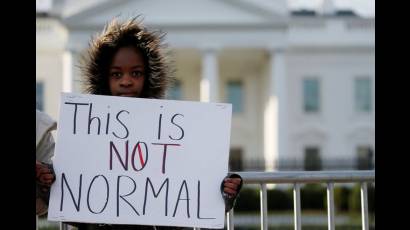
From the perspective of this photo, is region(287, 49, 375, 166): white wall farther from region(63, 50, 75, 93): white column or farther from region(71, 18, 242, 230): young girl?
region(71, 18, 242, 230): young girl

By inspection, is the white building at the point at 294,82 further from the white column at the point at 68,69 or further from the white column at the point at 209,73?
the white column at the point at 209,73

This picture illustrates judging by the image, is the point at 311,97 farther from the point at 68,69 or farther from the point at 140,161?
the point at 140,161

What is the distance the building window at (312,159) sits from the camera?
30550 millimetres

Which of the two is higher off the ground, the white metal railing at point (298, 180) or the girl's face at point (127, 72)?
the girl's face at point (127, 72)

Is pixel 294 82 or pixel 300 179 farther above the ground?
pixel 294 82

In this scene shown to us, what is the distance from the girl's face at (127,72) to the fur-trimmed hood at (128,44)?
0.9 inches

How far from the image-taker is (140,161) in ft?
8.34

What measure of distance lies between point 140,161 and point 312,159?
30986 mm

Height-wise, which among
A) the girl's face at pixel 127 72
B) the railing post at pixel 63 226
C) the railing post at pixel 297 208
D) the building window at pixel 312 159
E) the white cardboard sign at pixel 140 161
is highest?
the girl's face at pixel 127 72

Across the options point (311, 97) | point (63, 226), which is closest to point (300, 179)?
point (63, 226)

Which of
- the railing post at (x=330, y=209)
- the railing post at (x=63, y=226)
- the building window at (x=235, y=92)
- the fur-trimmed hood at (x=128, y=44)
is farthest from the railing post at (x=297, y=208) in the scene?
the building window at (x=235, y=92)

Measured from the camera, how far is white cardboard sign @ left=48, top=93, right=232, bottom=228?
2.48m

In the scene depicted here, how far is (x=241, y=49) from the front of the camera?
31938mm
